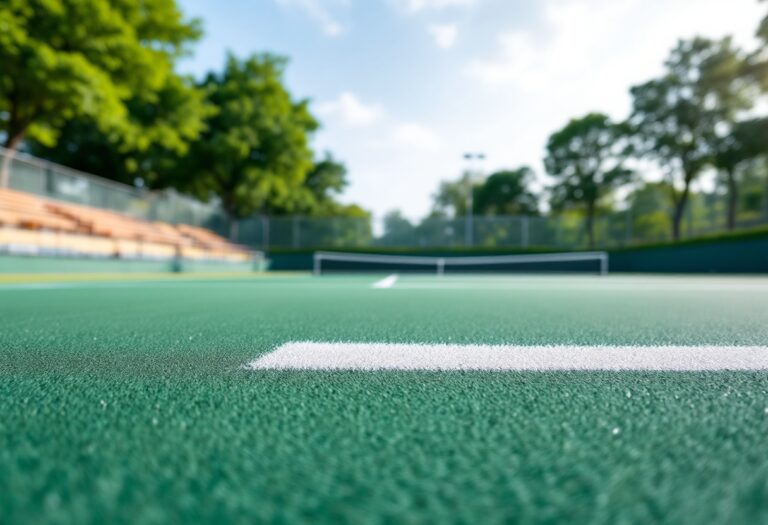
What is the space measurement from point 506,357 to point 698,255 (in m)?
15.5

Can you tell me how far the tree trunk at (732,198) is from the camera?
18.1 metres

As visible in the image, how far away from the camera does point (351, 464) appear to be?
1.67ft

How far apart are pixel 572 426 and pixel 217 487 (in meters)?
0.50

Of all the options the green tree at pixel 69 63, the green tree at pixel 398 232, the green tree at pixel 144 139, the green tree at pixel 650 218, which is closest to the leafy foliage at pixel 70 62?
the green tree at pixel 69 63

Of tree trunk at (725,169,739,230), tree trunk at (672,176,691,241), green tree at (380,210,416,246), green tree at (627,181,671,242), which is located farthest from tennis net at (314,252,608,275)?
tree trunk at (725,169,739,230)

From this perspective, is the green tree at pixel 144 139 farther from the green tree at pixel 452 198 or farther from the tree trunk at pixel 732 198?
the green tree at pixel 452 198

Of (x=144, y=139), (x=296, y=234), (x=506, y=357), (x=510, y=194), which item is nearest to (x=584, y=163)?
(x=510, y=194)

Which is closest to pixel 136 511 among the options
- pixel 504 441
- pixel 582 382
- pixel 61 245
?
pixel 504 441

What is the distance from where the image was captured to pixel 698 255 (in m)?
13.4

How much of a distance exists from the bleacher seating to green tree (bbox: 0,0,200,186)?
1412 millimetres

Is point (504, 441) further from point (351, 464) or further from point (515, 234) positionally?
point (515, 234)

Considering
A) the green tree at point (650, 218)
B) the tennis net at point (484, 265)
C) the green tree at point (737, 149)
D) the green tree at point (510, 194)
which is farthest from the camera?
the green tree at point (510, 194)

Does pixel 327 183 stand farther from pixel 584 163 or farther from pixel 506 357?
pixel 506 357

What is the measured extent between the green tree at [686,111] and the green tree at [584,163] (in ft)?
22.0
